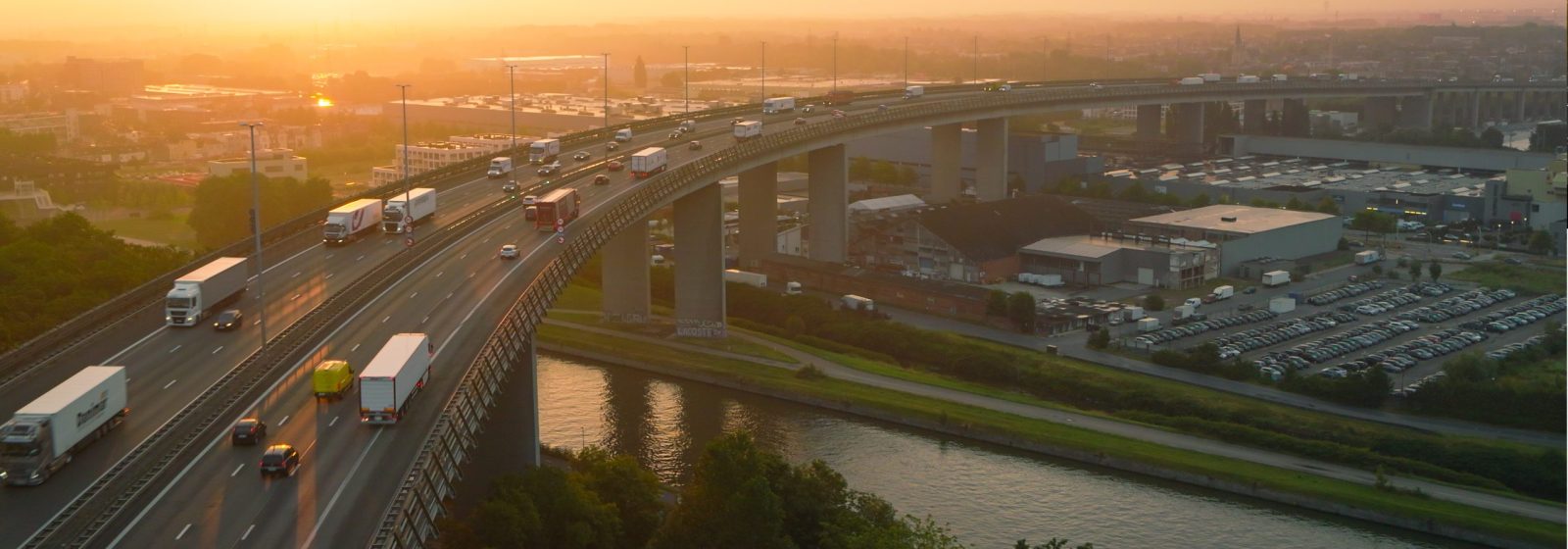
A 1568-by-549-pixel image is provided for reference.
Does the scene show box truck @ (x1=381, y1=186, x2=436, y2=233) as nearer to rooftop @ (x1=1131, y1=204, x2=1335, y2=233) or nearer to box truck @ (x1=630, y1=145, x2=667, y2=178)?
box truck @ (x1=630, y1=145, x2=667, y2=178)

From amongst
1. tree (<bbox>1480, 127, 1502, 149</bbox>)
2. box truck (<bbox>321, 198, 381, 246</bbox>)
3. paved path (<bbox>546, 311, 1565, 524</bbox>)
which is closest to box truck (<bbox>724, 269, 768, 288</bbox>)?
paved path (<bbox>546, 311, 1565, 524</bbox>)

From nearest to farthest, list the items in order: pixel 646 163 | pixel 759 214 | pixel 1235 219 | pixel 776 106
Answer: pixel 646 163 → pixel 759 214 → pixel 1235 219 → pixel 776 106

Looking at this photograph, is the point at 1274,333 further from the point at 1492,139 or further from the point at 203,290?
the point at 1492,139

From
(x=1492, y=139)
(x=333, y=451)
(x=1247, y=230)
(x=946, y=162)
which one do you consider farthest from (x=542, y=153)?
(x=1492, y=139)

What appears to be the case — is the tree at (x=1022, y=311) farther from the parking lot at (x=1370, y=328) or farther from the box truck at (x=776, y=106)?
the box truck at (x=776, y=106)

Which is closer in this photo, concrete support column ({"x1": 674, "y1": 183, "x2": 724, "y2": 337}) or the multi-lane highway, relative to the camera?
the multi-lane highway

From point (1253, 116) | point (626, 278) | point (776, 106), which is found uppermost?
point (776, 106)

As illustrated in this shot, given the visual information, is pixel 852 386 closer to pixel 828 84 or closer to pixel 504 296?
pixel 504 296
